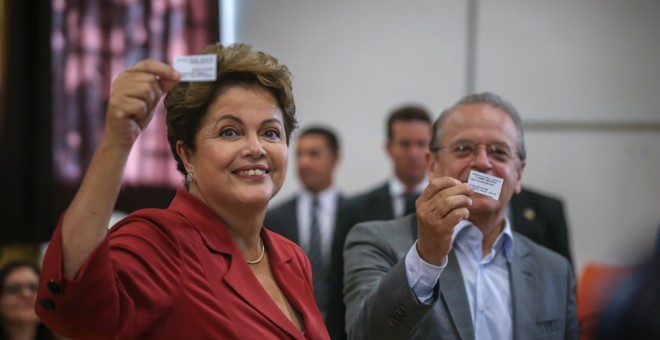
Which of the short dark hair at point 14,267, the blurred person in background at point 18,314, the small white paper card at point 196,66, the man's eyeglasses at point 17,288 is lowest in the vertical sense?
the blurred person in background at point 18,314

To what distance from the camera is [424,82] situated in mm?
6492

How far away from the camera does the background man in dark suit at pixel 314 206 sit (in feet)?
16.8

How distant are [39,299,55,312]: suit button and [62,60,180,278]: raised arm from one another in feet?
0.22

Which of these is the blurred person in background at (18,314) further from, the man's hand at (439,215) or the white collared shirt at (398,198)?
the man's hand at (439,215)

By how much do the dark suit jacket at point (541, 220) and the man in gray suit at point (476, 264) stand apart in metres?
1.19

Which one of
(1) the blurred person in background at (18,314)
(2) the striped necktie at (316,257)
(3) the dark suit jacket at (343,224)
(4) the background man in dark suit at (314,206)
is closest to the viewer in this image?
(3) the dark suit jacket at (343,224)

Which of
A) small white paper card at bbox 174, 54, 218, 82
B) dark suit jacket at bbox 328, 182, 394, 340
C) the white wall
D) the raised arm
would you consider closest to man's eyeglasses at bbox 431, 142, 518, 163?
small white paper card at bbox 174, 54, 218, 82

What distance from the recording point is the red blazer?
5.42 ft

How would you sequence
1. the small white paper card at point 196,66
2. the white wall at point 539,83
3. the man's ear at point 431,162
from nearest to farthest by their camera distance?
the small white paper card at point 196,66
the man's ear at point 431,162
the white wall at point 539,83

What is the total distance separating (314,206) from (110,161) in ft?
12.4

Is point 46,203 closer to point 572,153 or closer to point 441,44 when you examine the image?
point 441,44

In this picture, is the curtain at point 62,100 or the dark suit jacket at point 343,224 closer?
the dark suit jacket at point 343,224

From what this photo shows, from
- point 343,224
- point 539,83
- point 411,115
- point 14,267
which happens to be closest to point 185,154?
point 343,224

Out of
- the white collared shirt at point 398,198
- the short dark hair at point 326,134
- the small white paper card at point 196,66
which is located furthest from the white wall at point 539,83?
the small white paper card at point 196,66
